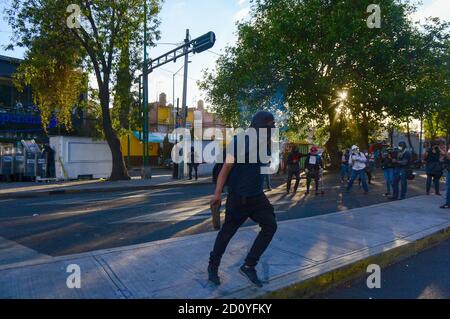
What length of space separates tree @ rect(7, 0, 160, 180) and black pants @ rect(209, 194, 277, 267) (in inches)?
603

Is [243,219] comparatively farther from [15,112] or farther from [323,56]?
[15,112]

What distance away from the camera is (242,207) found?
13.0ft

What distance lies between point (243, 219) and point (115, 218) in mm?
4837

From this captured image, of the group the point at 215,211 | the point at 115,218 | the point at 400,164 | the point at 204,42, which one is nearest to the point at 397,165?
the point at 400,164

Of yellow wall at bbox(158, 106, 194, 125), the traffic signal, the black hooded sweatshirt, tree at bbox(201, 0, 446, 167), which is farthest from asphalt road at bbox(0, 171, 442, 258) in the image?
yellow wall at bbox(158, 106, 194, 125)

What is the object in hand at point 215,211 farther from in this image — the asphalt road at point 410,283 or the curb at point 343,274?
the asphalt road at point 410,283

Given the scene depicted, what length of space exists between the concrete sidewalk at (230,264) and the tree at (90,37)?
45.8 ft

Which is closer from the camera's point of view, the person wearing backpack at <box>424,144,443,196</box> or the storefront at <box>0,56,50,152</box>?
the person wearing backpack at <box>424,144,443,196</box>

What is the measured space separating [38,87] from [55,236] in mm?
13810

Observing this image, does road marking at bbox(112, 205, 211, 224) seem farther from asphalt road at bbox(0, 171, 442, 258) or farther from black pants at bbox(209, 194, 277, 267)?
black pants at bbox(209, 194, 277, 267)

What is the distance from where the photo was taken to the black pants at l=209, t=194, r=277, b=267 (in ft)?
12.9

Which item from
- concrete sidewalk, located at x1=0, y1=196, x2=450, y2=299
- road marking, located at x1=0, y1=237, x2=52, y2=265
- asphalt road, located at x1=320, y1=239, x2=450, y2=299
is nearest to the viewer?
concrete sidewalk, located at x1=0, y1=196, x2=450, y2=299

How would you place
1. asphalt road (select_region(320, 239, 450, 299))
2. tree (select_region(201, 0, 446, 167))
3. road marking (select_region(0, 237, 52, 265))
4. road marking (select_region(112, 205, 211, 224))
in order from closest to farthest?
asphalt road (select_region(320, 239, 450, 299))
road marking (select_region(0, 237, 52, 265))
road marking (select_region(112, 205, 211, 224))
tree (select_region(201, 0, 446, 167))

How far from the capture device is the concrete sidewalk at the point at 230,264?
3.78 meters
